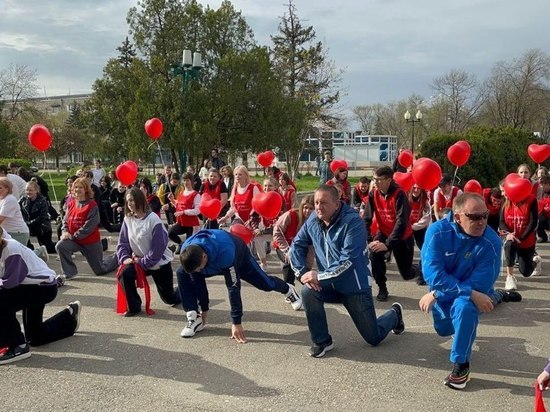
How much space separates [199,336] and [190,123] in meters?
21.5

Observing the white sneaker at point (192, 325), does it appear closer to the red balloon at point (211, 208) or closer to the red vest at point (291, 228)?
the red vest at point (291, 228)

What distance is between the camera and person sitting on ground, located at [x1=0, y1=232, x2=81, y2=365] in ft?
15.7

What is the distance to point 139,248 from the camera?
21.0ft

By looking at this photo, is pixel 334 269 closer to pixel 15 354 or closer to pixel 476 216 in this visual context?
pixel 476 216

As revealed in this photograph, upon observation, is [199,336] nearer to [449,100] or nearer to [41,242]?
[41,242]

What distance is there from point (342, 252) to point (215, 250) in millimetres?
1275

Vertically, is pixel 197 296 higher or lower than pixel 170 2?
lower

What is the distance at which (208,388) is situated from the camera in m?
4.30

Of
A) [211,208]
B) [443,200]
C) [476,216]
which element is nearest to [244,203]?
[211,208]

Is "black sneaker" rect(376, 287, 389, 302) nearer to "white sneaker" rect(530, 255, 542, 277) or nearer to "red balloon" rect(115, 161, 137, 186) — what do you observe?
"white sneaker" rect(530, 255, 542, 277)

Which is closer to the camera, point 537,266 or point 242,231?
point 242,231

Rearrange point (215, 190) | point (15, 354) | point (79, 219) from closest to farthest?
point (15, 354) → point (79, 219) → point (215, 190)

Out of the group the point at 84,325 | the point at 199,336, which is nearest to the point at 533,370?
the point at 199,336

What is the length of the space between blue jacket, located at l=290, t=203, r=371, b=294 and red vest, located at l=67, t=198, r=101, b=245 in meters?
4.30
